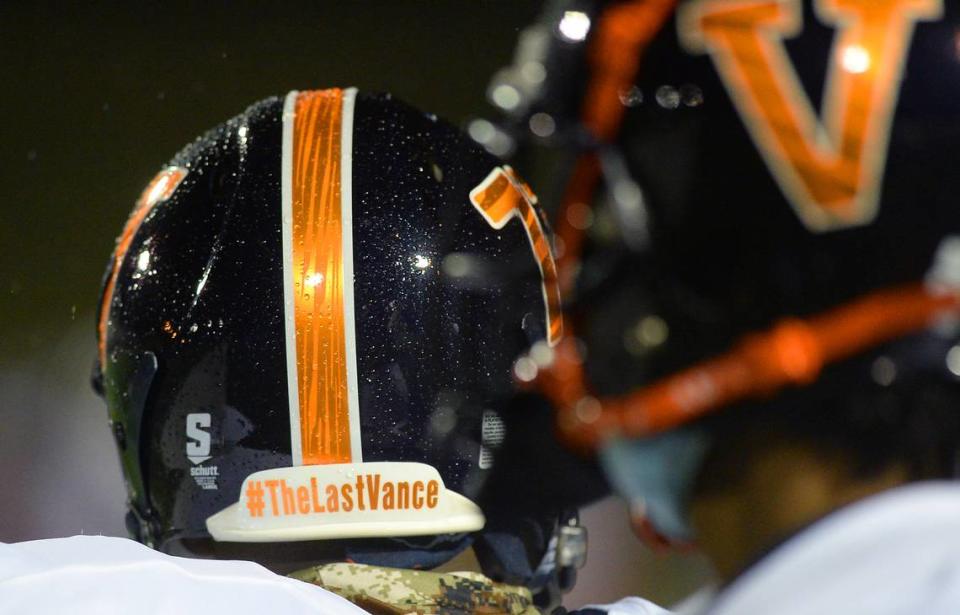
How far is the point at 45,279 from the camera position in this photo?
2.59 m

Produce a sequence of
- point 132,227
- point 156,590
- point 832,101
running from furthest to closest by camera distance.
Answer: point 132,227 → point 156,590 → point 832,101

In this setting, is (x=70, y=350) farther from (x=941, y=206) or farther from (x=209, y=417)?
(x=941, y=206)

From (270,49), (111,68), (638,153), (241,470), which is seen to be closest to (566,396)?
(638,153)

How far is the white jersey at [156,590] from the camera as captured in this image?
33.9 inches

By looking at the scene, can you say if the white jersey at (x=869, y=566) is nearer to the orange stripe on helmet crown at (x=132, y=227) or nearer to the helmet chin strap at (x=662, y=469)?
the helmet chin strap at (x=662, y=469)

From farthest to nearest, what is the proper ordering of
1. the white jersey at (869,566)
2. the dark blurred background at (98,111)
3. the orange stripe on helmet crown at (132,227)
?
the dark blurred background at (98,111) → the orange stripe on helmet crown at (132,227) → the white jersey at (869,566)

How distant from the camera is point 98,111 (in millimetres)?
2600

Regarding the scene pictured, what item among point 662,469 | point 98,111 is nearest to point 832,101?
point 662,469

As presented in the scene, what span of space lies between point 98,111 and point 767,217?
2226 mm

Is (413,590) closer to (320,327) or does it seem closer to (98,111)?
(320,327)

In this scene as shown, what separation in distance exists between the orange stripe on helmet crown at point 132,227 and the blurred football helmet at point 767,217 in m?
0.63

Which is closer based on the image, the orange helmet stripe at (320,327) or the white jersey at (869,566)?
the white jersey at (869,566)

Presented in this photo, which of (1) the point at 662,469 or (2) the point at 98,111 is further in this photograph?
(2) the point at 98,111

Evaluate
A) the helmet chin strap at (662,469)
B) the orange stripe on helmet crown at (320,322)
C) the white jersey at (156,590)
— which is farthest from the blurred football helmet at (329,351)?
the helmet chin strap at (662,469)
